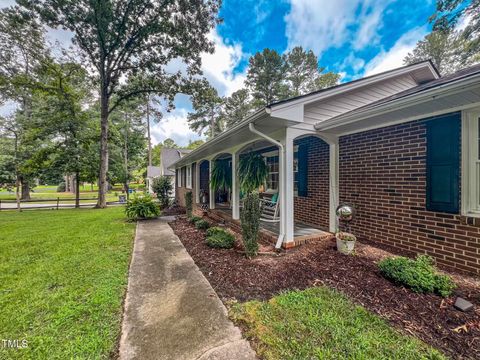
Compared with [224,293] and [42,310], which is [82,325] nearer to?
[42,310]

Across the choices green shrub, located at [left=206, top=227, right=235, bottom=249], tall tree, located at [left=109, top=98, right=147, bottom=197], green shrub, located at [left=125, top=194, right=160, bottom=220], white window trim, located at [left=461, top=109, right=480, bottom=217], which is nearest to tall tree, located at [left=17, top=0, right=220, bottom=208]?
green shrub, located at [left=125, top=194, right=160, bottom=220]

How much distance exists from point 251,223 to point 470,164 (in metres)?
3.54

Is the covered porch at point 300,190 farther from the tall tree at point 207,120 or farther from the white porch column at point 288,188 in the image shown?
the tall tree at point 207,120

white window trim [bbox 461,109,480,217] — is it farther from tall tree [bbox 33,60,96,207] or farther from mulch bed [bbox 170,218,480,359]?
tall tree [bbox 33,60,96,207]

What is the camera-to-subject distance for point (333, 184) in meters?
5.03

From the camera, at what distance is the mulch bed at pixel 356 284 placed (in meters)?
2.02

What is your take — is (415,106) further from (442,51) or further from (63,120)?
(442,51)

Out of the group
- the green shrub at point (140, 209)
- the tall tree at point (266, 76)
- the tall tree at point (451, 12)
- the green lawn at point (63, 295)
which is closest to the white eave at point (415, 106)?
the green lawn at point (63, 295)

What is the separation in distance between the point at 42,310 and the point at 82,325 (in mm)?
783

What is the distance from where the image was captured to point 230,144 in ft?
20.4

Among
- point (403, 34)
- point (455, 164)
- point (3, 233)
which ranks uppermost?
point (403, 34)

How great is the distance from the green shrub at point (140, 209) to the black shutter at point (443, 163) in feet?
29.8

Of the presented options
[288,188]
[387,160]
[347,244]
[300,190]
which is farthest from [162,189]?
[387,160]

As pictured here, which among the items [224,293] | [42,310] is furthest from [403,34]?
[42,310]
